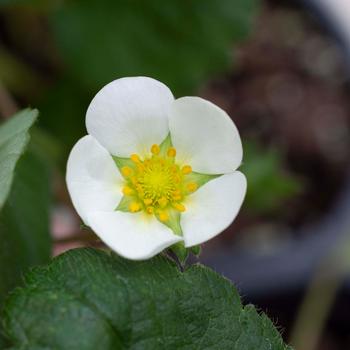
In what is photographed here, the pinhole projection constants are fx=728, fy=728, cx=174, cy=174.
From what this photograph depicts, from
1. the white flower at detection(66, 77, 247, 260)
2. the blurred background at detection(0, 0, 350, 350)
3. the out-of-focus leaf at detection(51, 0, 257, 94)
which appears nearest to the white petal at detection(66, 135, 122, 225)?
the white flower at detection(66, 77, 247, 260)

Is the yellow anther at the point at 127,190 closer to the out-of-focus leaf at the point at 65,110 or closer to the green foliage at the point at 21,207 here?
the green foliage at the point at 21,207

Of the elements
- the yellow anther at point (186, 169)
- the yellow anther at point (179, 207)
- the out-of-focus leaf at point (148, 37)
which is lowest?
the yellow anther at point (179, 207)

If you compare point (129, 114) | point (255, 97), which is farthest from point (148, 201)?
point (255, 97)

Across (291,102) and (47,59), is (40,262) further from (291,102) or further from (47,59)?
(291,102)

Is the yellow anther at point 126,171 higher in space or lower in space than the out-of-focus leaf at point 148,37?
lower

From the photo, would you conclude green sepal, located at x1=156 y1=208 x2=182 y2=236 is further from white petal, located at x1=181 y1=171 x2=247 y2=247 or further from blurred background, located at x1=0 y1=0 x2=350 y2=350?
blurred background, located at x1=0 y1=0 x2=350 y2=350

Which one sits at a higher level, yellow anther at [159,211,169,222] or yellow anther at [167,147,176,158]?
yellow anther at [167,147,176,158]

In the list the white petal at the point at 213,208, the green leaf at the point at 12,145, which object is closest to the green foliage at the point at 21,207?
the green leaf at the point at 12,145

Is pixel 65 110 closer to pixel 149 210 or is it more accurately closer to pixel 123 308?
pixel 149 210

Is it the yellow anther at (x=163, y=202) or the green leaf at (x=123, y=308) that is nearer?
the green leaf at (x=123, y=308)

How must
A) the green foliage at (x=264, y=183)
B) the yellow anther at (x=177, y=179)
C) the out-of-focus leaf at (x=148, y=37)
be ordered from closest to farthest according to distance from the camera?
1. the yellow anther at (x=177, y=179)
2. the green foliage at (x=264, y=183)
3. the out-of-focus leaf at (x=148, y=37)
